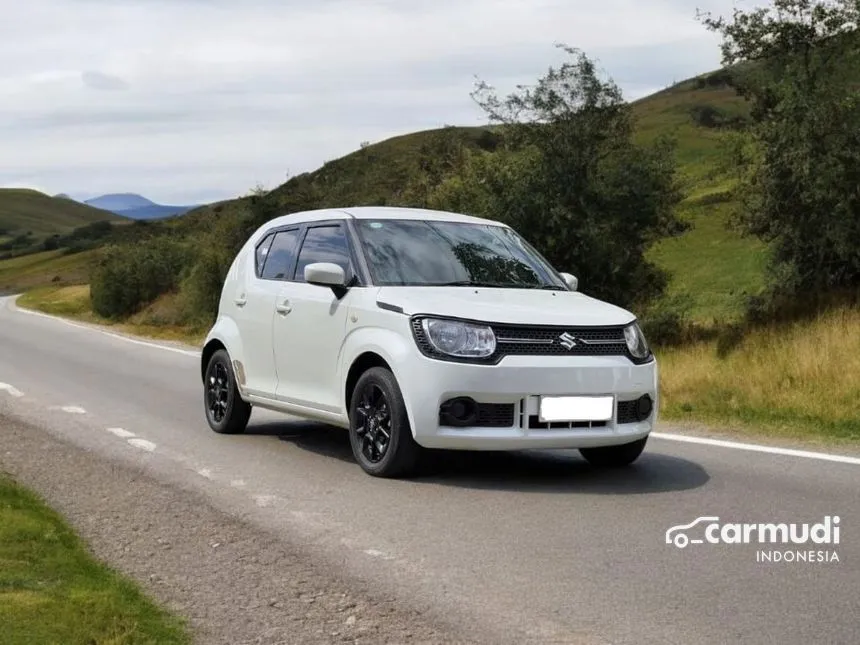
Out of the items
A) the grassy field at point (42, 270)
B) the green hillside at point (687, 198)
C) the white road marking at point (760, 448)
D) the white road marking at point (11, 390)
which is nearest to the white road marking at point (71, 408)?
the white road marking at point (11, 390)

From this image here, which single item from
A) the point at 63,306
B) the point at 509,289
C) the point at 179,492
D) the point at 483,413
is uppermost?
the point at 509,289

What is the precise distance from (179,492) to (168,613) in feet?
9.66

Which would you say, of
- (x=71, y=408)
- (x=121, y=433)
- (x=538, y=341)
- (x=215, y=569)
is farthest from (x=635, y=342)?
(x=71, y=408)

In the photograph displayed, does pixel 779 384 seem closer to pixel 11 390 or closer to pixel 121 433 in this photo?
pixel 121 433

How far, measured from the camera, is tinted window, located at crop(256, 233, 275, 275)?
410 inches

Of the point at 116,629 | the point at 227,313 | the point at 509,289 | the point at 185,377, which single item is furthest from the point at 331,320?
the point at 185,377

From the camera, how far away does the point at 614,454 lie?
28.6 ft

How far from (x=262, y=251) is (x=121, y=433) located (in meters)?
2.17

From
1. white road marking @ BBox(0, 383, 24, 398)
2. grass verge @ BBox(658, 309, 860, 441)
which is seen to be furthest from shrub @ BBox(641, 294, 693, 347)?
white road marking @ BBox(0, 383, 24, 398)

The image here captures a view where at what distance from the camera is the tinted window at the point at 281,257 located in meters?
9.91

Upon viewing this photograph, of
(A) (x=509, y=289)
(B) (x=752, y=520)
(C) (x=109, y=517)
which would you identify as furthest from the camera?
(A) (x=509, y=289)

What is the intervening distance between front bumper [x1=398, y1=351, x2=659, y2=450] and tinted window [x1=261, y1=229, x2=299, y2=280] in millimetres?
2415

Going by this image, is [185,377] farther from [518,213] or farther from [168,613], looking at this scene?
[168,613]

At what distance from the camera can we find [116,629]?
15.4 ft
